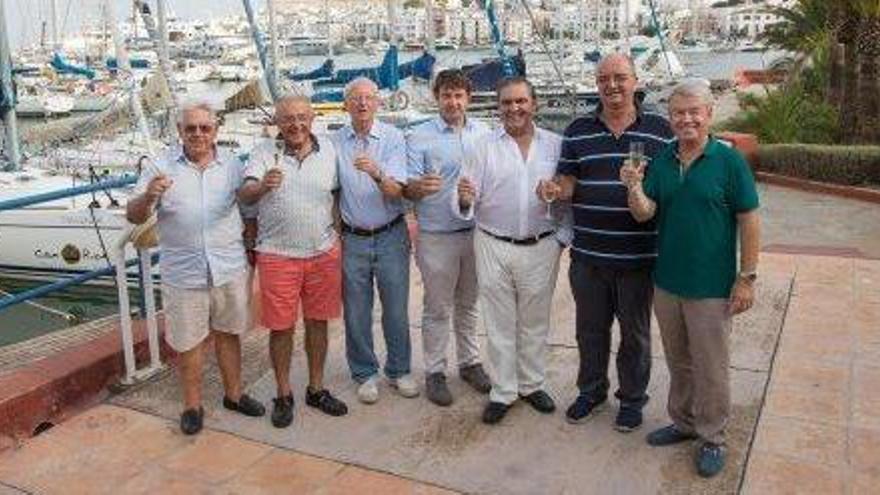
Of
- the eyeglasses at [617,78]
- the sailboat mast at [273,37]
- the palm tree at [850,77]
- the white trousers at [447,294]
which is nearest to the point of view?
the eyeglasses at [617,78]

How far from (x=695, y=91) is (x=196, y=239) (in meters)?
2.37

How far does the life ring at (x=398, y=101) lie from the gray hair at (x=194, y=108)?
18630 millimetres

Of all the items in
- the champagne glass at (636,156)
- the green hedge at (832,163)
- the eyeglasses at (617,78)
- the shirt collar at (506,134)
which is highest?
the eyeglasses at (617,78)

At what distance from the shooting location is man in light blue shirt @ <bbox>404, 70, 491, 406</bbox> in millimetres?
4266

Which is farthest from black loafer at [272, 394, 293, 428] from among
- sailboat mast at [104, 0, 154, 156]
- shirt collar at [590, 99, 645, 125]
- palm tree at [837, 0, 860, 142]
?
palm tree at [837, 0, 860, 142]

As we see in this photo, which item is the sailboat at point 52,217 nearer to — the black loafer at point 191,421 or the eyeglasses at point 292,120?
the black loafer at point 191,421

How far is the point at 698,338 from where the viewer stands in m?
3.63

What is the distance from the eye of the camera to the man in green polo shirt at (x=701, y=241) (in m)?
3.46

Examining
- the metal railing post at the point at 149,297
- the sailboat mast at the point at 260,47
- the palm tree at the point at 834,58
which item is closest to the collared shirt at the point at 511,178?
the metal railing post at the point at 149,297

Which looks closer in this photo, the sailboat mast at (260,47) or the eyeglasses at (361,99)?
the eyeglasses at (361,99)

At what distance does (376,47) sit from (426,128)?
51.1 metres

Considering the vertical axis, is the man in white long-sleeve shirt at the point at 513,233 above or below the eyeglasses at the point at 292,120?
below

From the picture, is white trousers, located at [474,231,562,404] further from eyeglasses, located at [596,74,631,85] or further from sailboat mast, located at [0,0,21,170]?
sailboat mast, located at [0,0,21,170]

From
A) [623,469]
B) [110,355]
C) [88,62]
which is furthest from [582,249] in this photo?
[88,62]
